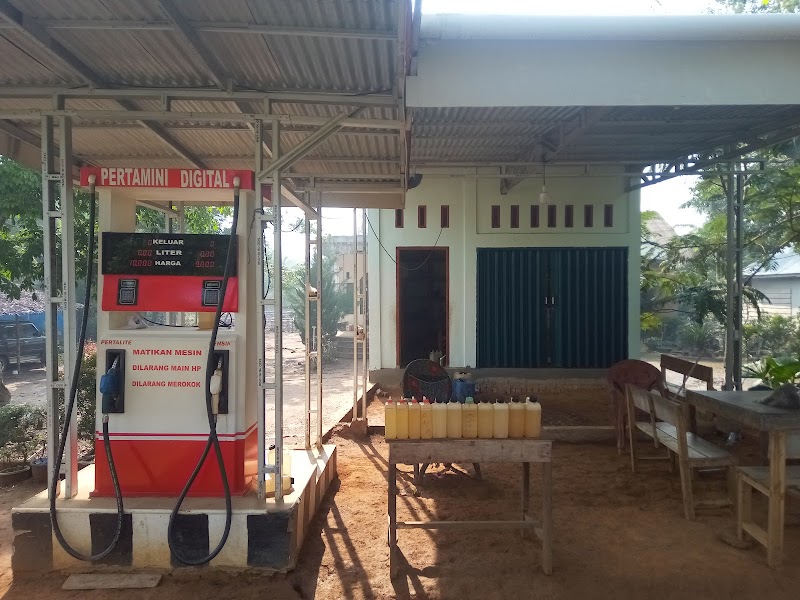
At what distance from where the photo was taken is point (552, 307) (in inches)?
432

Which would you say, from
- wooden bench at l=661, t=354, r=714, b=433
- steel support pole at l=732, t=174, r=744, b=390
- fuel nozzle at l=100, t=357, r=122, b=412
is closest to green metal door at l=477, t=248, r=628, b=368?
steel support pole at l=732, t=174, r=744, b=390

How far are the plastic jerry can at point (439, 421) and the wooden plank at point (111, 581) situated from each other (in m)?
2.03

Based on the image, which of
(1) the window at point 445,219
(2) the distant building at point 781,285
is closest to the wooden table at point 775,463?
(1) the window at point 445,219

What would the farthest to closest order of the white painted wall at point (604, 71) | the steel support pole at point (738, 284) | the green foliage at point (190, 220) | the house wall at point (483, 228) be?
1. the house wall at point (483, 228)
2. the green foliage at point (190, 220)
3. the steel support pole at point (738, 284)
4. the white painted wall at point (604, 71)

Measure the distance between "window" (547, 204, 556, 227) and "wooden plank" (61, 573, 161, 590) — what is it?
→ 934cm

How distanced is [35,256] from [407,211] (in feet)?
20.8

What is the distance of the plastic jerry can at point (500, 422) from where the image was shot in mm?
3717

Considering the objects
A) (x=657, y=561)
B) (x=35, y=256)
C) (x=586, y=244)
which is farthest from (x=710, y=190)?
(x=35, y=256)

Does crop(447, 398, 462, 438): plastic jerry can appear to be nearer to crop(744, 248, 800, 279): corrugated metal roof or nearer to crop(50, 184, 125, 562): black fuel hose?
crop(50, 184, 125, 562): black fuel hose

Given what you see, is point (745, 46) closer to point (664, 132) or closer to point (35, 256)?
point (664, 132)

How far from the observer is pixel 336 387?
1284 centimetres

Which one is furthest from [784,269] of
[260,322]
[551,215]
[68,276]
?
[68,276]

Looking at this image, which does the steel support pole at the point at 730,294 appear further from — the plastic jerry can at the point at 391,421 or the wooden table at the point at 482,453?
Answer: the plastic jerry can at the point at 391,421

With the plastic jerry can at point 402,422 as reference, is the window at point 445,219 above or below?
above
